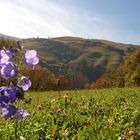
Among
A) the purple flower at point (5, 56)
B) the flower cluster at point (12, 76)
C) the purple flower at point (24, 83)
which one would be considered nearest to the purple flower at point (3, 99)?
the flower cluster at point (12, 76)

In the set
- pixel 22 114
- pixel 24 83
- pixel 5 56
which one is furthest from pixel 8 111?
pixel 5 56

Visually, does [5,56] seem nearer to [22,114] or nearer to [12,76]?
[12,76]

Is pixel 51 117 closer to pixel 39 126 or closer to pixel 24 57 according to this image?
pixel 39 126

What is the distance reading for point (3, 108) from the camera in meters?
4.80

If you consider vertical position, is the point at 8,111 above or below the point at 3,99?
below

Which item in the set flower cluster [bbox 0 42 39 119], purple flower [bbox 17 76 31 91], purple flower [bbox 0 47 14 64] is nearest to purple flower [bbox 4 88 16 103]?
flower cluster [bbox 0 42 39 119]

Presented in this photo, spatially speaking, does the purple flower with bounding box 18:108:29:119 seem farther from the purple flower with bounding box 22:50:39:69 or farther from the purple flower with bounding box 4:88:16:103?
the purple flower with bounding box 22:50:39:69

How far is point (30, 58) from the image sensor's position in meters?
4.63

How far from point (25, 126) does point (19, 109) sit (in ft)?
11.1

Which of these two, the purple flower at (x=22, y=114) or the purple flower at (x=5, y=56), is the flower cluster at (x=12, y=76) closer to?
the purple flower at (x=5, y=56)

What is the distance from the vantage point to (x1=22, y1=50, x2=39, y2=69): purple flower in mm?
4617

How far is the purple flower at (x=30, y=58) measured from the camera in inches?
182

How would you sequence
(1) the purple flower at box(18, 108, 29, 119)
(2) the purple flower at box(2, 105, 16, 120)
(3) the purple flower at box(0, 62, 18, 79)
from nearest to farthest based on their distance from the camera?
(3) the purple flower at box(0, 62, 18, 79) < (2) the purple flower at box(2, 105, 16, 120) < (1) the purple flower at box(18, 108, 29, 119)

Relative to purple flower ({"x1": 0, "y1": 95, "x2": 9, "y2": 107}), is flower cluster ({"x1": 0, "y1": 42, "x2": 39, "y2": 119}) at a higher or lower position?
higher
